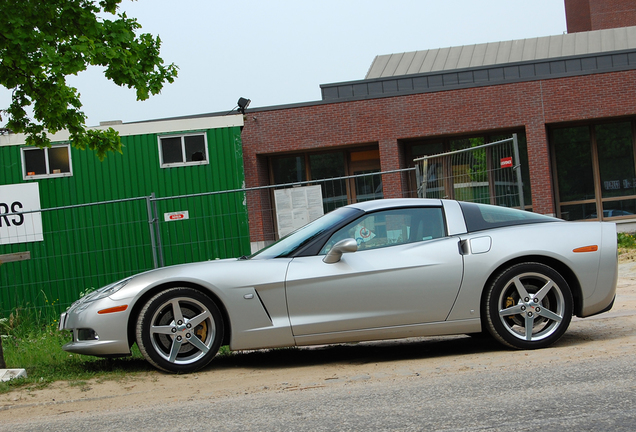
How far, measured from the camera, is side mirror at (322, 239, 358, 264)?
541 cm

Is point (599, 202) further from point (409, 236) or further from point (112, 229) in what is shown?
point (409, 236)

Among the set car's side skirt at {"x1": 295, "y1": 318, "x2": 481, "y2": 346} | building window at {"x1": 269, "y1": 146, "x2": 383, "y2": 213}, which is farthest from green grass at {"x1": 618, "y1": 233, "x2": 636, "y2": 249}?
car's side skirt at {"x1": 295, "y1": 318, "x2": 481, "y2": 346}

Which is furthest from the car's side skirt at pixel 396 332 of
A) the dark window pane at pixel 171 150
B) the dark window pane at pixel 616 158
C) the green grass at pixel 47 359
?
the dark window pane at pixel 616 158

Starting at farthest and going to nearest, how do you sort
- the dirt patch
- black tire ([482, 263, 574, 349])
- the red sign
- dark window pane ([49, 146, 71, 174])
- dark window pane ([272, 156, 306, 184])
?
dark window pane ([272, 156, 306, 184]), dark window pane ([49, 146, 71, 174]), the red sign, black tire ([482, 263, 574, 349]), the dirt patch

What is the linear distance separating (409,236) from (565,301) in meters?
1.35

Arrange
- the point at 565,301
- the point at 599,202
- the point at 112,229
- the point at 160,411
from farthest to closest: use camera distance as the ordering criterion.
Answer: the point at 599,202 < the point at 112,229 < the point at 565,301 < the point at 160,411

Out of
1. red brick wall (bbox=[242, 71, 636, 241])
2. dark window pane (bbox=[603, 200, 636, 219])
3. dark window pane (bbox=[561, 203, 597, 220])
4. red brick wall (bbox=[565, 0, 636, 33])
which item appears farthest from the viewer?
red brick wall (bbox=[565, 0, 636, 33])

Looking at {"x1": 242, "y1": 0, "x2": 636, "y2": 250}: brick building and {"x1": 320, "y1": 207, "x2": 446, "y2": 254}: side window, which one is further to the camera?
{"x1": 242, "y1": 0, "x2": 636, "y2": 250}: brick building

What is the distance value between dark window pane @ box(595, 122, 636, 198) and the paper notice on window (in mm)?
14294

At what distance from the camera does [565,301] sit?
18.4 ft

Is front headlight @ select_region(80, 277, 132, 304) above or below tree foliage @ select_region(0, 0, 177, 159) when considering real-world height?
below

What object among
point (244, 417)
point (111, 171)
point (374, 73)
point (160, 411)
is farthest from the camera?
point (374, 73)

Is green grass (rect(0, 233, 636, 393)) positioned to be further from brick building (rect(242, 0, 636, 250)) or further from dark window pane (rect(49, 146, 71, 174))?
brick building (rect(242, 0, 636, 250))

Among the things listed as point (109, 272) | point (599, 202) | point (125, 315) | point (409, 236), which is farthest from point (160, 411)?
point (599, 202)
